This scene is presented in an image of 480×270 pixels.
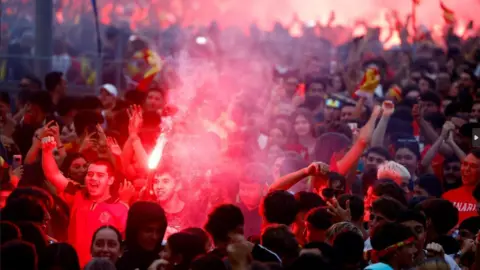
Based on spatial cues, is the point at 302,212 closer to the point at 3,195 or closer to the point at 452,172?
the point at 3,195

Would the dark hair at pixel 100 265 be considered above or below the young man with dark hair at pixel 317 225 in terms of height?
below

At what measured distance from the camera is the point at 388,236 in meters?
7.62

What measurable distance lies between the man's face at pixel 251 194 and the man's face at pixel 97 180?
130 centimetres

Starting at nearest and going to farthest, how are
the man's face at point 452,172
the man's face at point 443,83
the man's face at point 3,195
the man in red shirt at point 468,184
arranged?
the man's face at point 3,195, the man in red shirt at point 468,184, the man's face at point 452,172, the man's face at point 443,83

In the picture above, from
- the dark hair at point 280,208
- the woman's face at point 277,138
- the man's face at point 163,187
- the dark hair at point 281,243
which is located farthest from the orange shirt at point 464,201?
the dark hair at point 281,243

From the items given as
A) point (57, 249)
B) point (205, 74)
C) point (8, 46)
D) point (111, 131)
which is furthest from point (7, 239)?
point (8, 46)

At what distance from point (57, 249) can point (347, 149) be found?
5.07 meters

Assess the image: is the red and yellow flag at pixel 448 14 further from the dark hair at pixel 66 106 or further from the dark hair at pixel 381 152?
the dark hair at pixel 381 152

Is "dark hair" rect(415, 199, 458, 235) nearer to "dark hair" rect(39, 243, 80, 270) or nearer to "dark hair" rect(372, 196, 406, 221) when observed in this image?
"dark hair" rect(372, 196, 406, 221)

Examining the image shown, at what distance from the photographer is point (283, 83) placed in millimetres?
16984

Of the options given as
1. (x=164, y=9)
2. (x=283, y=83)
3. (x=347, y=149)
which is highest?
(x=164, y=9)

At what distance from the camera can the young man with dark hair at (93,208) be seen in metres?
9.20

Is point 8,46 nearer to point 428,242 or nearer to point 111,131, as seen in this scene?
point 111,131

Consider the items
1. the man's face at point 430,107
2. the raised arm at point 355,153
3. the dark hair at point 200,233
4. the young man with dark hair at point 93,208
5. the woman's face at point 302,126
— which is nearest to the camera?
the dark hair at point 200,233
